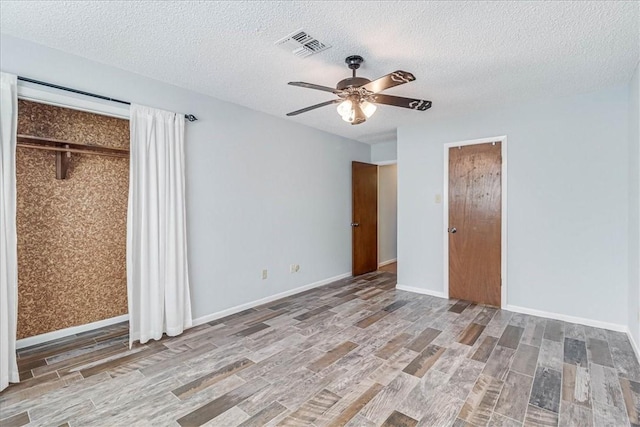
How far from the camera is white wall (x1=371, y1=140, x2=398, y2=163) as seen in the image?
5761 mm

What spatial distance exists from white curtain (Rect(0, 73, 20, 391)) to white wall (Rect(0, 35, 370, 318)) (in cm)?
28

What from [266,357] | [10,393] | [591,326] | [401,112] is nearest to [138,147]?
[10,393]

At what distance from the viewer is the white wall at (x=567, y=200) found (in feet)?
10.3

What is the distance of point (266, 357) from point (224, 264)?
137 cm

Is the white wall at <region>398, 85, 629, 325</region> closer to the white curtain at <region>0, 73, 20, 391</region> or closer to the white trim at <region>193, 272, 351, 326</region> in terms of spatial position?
the white trim at <region>193, 272, 351, 326</region>

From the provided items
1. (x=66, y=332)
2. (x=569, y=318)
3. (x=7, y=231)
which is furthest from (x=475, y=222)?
(x=66, y=332)

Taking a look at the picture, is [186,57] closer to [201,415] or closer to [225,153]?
[225,153]

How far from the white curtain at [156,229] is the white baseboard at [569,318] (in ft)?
12.6

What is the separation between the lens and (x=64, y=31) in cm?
221

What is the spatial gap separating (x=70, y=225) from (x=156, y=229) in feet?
3.39

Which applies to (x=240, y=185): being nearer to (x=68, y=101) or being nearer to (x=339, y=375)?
(x=68, y=101)

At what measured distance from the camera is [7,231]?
2170 millimetres

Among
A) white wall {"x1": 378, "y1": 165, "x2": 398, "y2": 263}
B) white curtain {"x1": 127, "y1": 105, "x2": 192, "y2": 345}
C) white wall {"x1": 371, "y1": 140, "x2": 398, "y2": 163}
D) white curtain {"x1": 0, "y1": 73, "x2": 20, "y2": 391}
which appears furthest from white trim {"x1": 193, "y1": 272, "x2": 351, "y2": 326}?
white wall {"x1": 371, "y1": 140, "x2": 398, "y2": 163}

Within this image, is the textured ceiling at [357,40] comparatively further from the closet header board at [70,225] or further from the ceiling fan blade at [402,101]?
the closet header board at [70,225]
